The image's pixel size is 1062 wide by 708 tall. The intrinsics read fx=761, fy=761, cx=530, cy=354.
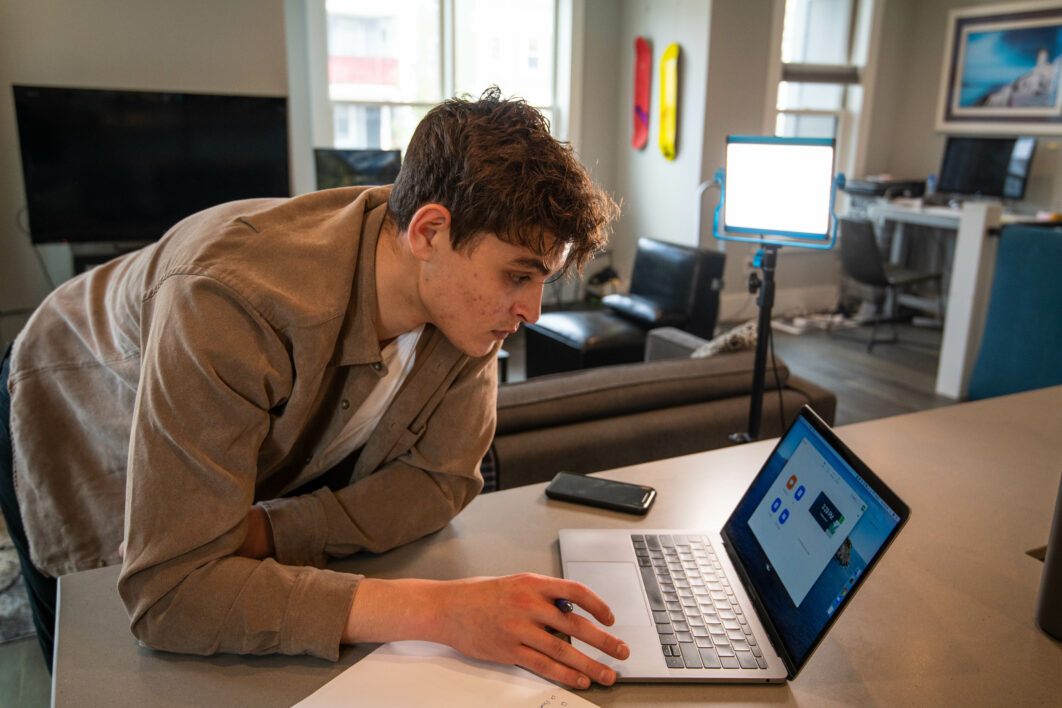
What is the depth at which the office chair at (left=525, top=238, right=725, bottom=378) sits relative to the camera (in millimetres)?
3611

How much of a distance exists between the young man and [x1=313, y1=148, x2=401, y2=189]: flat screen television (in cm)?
319

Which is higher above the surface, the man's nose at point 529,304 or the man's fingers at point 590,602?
the man's nose at point 529,304

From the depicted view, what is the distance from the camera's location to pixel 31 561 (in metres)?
1.26

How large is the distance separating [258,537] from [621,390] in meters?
1.08

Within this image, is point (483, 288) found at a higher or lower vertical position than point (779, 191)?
lower

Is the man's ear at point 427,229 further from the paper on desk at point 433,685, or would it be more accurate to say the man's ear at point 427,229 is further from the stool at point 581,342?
the stool at point 581,342

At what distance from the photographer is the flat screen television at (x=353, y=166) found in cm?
432

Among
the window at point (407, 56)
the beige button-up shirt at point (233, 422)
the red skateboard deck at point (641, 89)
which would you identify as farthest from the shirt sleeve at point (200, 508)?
the red skateboard deck at point (641, 89)

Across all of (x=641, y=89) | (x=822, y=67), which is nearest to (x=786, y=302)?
(x=822, y=67)

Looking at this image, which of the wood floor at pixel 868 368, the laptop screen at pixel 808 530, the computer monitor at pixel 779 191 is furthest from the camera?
the wood floor at pixel 868 368

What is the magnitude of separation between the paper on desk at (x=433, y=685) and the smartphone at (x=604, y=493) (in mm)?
396

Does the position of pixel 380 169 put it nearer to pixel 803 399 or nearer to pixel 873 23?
pixel 803 399

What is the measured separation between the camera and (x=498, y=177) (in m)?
0.92

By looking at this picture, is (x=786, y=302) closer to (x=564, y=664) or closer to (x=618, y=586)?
(x=618, y=586)
